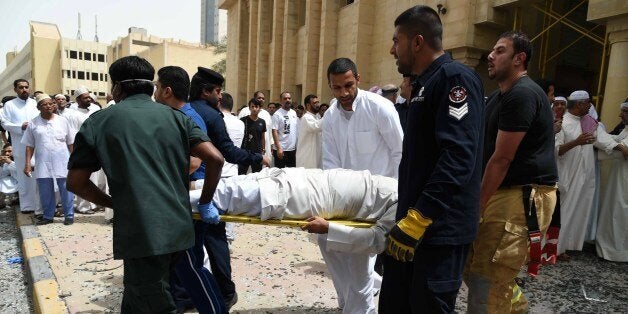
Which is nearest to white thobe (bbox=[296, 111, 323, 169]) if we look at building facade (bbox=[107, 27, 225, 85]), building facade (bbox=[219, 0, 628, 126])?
building facade (bbox=[219, 0, 628, 126])

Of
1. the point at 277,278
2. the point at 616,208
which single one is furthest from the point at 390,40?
the point at 277,278

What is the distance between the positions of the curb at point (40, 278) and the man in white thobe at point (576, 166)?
5.45 m

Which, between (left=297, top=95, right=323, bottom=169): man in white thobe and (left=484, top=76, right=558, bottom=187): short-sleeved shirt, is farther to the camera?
(left=297, top=95, right=323, bottom=169): man in white thobe

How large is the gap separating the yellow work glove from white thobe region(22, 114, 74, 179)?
5.59m

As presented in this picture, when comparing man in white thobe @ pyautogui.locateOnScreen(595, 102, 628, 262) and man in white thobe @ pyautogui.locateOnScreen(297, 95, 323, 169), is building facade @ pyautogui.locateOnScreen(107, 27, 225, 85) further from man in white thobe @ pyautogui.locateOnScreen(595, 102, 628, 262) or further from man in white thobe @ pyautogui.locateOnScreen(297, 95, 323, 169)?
man in white thobe @ pyautogui.locateOnScreen(595, 102, 628, 262)

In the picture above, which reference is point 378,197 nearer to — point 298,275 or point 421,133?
point 421,133

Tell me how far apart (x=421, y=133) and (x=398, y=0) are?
444 inches

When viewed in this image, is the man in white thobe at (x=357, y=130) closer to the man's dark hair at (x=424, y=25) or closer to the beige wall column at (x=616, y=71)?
the man's dark hair at (x=424, y=25)

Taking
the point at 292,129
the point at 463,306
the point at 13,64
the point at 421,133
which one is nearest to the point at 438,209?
the point at 421,133

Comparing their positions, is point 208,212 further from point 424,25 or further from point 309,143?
point 309,143

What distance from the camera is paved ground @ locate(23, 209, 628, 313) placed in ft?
11.3

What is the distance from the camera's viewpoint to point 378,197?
2523 millimetres

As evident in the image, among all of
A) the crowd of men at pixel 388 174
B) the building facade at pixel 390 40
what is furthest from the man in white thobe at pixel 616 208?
the crowd of men at pixel 388 174

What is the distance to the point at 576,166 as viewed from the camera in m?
5.10
